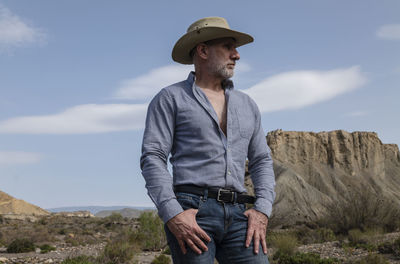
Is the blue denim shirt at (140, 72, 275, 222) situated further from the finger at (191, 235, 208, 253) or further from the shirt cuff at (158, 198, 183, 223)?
the finger at (191, 235, 208, 253)

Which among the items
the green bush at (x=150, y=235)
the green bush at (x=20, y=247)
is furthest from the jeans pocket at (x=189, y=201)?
the green bush at (x=20, y=247)

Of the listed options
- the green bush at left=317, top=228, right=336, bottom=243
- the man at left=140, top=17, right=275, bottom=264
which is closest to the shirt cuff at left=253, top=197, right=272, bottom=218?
the man at left=140, top=17, right=275, bottom=264

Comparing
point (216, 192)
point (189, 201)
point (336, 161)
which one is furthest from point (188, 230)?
point (336, 161)

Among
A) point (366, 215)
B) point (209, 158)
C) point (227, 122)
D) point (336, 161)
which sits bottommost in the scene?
point (366, 215)

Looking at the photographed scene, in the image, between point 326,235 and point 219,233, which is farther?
point 326,235

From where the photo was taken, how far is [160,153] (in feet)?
A: 8.73

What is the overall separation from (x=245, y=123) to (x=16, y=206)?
78.7 meters

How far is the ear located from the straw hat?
44 mm

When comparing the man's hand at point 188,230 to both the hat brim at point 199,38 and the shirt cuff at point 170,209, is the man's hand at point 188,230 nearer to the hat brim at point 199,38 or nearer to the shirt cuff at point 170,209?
the shirt cuff at point 170,209

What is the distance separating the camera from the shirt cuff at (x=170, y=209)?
95.6 inches

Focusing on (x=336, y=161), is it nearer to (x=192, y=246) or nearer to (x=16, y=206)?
(x=16, y=206)

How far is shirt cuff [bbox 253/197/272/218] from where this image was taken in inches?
106

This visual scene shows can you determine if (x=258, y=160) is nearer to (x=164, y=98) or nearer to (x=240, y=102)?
(x=240, y=102)

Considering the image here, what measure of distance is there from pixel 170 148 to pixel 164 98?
1.06 ft
